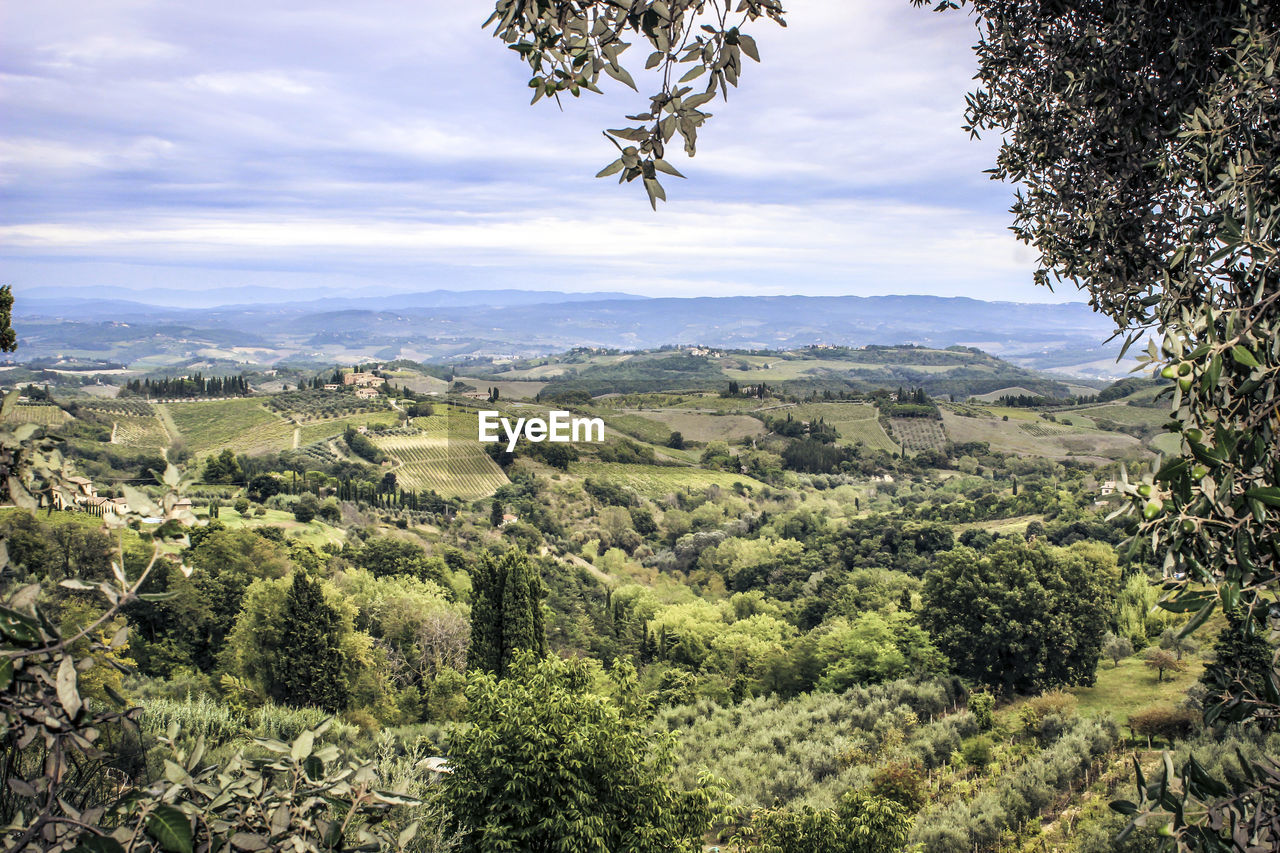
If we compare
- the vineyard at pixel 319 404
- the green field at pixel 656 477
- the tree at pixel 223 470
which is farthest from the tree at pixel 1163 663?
the vineyard at pixel 319 404

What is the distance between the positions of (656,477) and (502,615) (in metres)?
53.7

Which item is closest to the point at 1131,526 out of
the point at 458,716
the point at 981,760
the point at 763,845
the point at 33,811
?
the point at 33,811

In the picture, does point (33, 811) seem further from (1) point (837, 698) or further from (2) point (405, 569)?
(2) point (405, 569)

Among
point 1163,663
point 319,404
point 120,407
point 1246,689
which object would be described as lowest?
point 1163,663

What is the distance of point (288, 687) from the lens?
2300 cm

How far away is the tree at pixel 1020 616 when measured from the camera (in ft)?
70.4

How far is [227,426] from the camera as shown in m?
75.5

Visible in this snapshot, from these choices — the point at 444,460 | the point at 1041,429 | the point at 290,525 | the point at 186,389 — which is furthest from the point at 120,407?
the point at 1041,429

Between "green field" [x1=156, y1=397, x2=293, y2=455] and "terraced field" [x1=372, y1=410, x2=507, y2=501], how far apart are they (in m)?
10.1

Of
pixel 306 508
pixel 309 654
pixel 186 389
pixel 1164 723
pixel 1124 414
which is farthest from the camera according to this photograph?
pixel 1124 414

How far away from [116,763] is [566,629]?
36991 millimetres

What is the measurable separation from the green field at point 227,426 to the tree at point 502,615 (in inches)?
2068

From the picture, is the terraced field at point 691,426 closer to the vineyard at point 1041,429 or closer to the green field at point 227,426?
the vineyard at point 1041,429

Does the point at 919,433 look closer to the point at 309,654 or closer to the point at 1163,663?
the point at 1163,663
